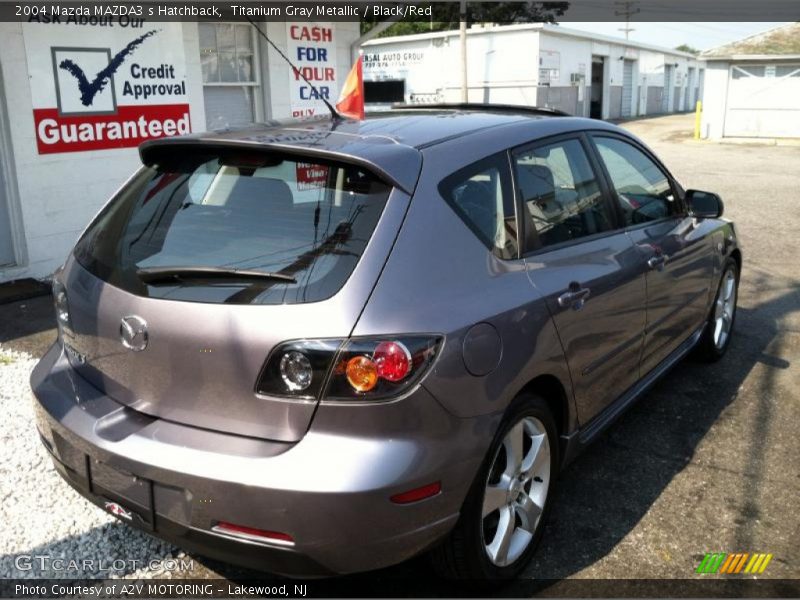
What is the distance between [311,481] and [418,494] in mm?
337

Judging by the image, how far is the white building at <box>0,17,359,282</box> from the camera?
6.91 m

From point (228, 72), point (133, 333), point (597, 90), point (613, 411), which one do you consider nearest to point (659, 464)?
point (613, 411)

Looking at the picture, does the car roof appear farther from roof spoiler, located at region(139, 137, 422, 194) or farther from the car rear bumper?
the car rear bumper

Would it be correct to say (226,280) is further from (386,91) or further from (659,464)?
(386,91)

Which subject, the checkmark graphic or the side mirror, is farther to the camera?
the checkmark graphic

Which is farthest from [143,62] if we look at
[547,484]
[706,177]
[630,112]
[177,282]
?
[630,112]

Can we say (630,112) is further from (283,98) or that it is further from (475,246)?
(475,246)

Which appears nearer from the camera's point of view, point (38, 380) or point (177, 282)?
point (177, 282)

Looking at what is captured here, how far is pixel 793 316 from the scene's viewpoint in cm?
627

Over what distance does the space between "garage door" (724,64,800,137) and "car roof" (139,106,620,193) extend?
25565 mm

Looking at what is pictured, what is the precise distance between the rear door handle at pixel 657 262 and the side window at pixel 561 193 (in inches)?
12.1

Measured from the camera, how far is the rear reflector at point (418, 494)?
226cm

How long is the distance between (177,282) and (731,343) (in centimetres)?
451

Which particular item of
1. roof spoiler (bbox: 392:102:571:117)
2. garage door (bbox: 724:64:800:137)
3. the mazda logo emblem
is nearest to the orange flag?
roof spoiler (bbox: 392:102:571:117)
